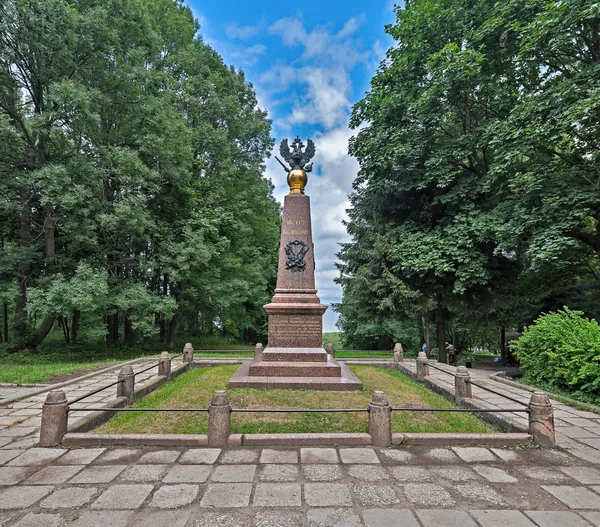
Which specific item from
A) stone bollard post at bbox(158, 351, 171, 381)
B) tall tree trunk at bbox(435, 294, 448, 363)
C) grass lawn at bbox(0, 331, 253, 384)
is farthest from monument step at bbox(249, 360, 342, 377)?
tall tree trunk at bbox(435, 294, 448, 363)

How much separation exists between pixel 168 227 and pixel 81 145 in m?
5.32

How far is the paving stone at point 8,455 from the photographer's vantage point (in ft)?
14.2

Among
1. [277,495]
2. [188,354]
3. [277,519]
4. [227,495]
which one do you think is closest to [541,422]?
[277,495]

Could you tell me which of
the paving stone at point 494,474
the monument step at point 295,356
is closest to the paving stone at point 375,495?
the paving stone at point 494,474

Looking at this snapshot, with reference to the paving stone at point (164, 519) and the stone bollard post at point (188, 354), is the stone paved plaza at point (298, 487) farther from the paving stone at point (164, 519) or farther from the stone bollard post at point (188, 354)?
the stone bollard post at point (188, 354)

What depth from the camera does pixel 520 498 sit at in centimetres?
345

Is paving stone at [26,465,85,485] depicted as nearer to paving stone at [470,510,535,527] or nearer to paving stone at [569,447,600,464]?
paving stone at [470,510,535,527]

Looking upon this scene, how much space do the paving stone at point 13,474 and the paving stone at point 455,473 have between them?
4.81 meters

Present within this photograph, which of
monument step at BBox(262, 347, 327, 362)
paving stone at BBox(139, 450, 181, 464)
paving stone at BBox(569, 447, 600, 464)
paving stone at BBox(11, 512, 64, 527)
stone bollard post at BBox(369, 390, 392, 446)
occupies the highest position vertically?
monument step at BBox(262, 347, 327, 362)

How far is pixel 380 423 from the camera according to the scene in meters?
4.77

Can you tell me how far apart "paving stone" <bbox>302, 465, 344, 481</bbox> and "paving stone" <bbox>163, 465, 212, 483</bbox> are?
3.83 feet

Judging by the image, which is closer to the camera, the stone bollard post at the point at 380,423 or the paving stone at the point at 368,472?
the paving stone at the point at 368,472

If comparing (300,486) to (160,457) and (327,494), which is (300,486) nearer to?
(327,494)

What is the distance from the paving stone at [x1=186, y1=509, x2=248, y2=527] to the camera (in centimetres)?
298
